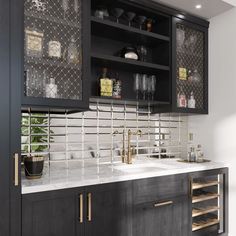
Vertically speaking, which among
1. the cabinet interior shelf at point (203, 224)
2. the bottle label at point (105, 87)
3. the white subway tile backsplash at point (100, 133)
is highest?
the bottle label at point (105, 87)

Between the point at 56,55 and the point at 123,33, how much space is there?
2.60 feet

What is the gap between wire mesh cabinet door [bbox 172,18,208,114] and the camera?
259 cm

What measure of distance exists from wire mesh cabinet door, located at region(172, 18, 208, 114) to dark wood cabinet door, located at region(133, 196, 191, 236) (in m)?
0.95

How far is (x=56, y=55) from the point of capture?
1.88m

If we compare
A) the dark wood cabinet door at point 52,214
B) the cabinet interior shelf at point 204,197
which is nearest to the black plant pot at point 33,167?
the dark wood cabinet door at point 52,214

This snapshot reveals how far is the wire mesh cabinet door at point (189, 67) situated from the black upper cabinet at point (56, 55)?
40.7 inches

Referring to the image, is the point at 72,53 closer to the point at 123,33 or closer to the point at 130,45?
the point at 123,33

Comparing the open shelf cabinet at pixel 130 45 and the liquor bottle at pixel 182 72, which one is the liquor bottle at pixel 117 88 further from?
the liquor bottle at pixel 182 72

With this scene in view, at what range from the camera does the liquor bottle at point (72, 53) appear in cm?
194

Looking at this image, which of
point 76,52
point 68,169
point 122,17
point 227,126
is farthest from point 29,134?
point 227,126

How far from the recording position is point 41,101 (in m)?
1.72

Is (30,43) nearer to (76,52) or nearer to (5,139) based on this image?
(76,52)

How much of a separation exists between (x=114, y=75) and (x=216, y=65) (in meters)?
1.17

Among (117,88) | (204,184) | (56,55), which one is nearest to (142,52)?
(117,88)
